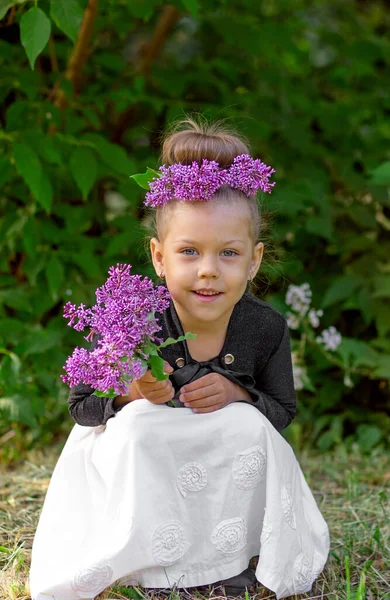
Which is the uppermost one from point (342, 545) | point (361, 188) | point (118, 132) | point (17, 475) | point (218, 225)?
point (118, 132)

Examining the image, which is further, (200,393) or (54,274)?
(54,274)

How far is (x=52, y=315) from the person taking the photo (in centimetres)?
359

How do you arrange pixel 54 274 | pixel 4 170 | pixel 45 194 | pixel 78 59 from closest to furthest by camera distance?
pixel 45 194
pixel 4 170
pixel 54 274
pixel 78 59

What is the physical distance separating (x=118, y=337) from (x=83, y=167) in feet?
4.18

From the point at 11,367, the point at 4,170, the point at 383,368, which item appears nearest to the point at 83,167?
the point at 4,170

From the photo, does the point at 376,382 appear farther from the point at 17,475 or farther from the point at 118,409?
the point at 118,409

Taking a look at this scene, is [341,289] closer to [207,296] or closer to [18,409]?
[18,409]

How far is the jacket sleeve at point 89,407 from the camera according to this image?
6.63 ft

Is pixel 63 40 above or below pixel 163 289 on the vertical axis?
above

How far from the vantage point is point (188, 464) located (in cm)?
193

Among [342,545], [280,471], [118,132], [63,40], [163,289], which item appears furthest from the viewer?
[118,132]

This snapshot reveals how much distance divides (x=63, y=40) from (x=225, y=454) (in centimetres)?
231

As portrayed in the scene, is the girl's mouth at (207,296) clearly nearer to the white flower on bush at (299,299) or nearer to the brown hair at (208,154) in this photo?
the brown hair at (208,154)

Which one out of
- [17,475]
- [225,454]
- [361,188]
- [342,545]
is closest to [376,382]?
[361,188]
